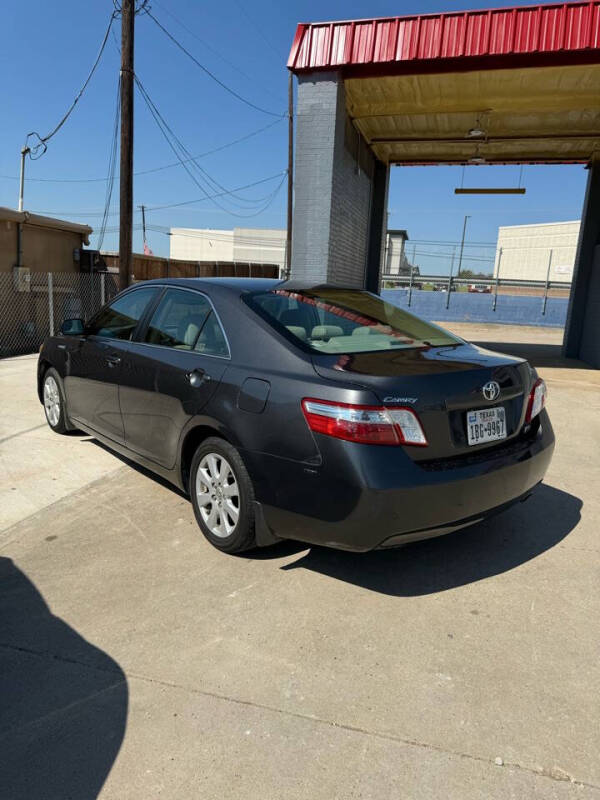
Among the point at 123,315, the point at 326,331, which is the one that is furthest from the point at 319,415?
the point at 123,315

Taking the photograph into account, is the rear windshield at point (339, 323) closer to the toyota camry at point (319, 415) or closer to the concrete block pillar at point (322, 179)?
the toyota camry at point (319, 415)

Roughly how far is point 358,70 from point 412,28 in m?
0.89

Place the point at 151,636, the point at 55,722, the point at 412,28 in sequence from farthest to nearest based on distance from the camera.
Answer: the point at 412,28
the point at 151,636
the point at 55,722

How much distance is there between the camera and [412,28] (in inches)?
325

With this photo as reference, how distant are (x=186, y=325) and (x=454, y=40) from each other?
6.79 meters

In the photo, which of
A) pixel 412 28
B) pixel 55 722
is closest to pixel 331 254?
pixel 412 28

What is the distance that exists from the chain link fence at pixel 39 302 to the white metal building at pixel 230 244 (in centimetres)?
5882

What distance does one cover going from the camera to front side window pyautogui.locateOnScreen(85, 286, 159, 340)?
4.34 metres

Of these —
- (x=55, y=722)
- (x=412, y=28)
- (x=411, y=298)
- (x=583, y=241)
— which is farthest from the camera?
(x=411, y=298)

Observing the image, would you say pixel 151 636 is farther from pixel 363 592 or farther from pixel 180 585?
pixel 363 592

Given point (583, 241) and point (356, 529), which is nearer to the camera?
point (356, 529)

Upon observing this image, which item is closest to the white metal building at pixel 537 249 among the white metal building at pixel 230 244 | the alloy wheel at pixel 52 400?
the white metal building at pixel 230 244

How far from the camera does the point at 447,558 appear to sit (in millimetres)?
3420

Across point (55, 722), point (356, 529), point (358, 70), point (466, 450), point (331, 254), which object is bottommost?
point (55, 722)
